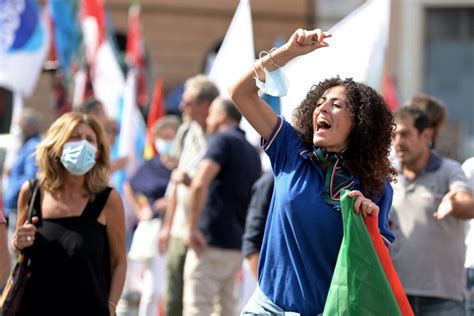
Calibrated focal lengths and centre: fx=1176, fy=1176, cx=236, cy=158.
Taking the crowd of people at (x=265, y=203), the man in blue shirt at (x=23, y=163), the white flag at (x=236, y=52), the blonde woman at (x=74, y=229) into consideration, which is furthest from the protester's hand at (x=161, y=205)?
the blonde woman at (x=74, y=229)

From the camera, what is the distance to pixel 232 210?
7.80 meters

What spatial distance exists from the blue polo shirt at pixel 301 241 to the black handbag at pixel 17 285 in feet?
4.16

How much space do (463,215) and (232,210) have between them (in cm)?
222

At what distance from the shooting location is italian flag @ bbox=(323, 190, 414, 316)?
14.0 ft

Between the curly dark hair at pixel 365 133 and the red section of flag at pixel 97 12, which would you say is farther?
the red section of flag at pixel 97 12

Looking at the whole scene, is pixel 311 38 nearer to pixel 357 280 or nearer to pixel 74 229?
pixel 357 280

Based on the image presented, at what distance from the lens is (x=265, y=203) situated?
21.4 ft

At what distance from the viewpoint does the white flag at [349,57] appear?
257 inches

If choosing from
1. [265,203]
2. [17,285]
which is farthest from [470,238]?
[17,285]

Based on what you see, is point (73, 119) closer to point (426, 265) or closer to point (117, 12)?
point (426, 265)

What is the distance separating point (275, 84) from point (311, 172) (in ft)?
1.21

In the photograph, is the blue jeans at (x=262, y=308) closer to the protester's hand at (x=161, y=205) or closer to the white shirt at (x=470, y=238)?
the white shirt at (x=470, y=238)

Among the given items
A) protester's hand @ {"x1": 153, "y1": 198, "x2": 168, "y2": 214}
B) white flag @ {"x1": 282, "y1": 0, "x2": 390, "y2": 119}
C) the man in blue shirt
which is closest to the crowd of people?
the man in blue shirt

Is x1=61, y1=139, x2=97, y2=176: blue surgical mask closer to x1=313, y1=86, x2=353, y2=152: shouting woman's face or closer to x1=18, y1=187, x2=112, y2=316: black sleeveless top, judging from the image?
x1=18, y1=187, x2=112, y2=316: black sleeveless top
